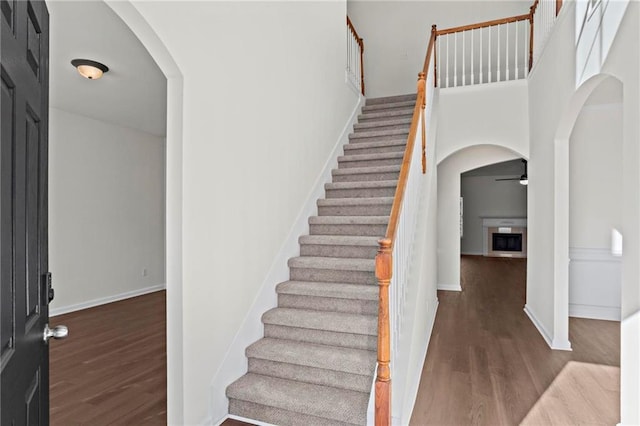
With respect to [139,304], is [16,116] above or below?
above

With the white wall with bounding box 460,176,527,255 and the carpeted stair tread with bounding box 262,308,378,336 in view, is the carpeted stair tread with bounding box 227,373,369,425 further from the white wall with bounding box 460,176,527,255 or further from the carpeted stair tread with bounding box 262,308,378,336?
the white wall with bounding box 460,176,527,255

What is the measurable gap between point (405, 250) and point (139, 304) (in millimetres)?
4322

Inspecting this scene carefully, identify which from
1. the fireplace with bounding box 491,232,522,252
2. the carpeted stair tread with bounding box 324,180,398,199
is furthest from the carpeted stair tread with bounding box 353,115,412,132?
the fireplace with bounding box 491,232,522,252

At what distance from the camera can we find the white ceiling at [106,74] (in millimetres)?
2609

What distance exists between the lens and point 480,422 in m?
2.40

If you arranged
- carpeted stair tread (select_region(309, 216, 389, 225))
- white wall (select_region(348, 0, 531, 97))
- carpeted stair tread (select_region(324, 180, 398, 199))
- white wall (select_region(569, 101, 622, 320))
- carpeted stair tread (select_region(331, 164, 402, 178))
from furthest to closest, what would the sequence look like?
white wall (select_region(348, 0, 531, 97)), white wall (select_region(569, 101, 622, 320)), carpeted stair tread (select_region(331, 164, 402, 178)), carpeted stair tread (select_region(324, 180, 398, 199)), carpeted stair tread (select_region(309, 216, 389, 225))

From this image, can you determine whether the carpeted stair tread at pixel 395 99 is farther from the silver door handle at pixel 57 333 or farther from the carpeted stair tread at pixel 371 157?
the silver door handle at pixel 57 333

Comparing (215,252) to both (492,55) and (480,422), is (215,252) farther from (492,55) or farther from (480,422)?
(492,55)

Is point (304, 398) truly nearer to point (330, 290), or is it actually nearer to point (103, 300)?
point (330, 290)

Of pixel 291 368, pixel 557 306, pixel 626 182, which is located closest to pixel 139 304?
pixel 291 368

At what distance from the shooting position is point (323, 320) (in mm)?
2824

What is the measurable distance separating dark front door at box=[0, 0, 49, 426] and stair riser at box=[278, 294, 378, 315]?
1.91 m

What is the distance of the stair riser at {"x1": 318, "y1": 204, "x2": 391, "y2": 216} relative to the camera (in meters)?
3.72

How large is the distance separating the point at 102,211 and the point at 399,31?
5944 millimetres
